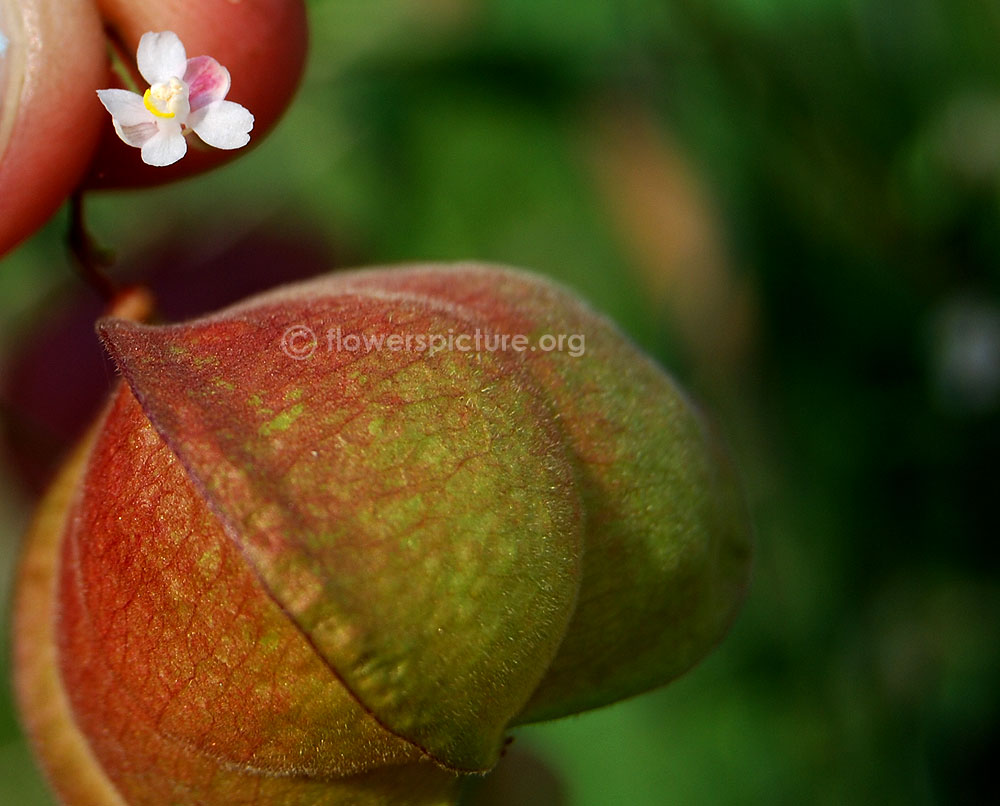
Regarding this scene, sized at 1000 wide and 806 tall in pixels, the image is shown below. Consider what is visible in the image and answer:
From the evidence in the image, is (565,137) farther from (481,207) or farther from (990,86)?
(990,86)

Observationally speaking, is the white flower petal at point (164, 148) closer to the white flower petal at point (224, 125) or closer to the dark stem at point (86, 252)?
the white flower petal at point (224, 125)

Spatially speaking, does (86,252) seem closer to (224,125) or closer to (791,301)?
(224,125)

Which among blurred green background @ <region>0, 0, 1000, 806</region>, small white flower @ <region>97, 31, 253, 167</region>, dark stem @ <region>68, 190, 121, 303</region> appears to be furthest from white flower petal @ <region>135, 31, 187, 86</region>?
blurred green background @ <region>0, 0, 1000, 806</region>

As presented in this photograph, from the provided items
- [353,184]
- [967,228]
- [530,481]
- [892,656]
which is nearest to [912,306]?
[967,228]

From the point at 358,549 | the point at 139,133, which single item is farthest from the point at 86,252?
the point at 358,549

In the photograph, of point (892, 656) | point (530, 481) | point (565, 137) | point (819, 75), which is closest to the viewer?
point (530, 481)

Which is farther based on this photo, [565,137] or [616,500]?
[565,137]

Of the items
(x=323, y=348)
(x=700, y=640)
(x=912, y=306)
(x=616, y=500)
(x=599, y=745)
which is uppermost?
(x=323, y=348)

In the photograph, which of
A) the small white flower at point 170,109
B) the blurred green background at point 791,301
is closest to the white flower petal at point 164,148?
the small white flower at point 170,109
